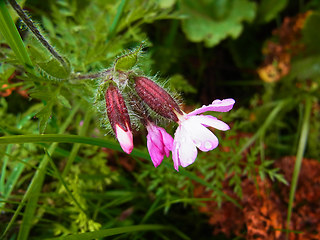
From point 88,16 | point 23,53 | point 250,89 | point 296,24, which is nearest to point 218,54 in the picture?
point 250,89

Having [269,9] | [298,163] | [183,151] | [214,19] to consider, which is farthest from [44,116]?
[269,9]

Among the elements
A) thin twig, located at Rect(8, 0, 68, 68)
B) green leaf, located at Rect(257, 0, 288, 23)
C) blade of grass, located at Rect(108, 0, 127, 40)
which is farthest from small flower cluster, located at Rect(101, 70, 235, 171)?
green leaf, located at Rect(257, 0, 288, 23)

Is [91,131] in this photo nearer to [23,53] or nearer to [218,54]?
[23,53]

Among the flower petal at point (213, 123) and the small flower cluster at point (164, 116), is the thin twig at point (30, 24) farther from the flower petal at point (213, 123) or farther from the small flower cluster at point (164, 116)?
the flower petal at point (213, 123)

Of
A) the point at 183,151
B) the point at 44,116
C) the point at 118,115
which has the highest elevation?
the point at 44,116

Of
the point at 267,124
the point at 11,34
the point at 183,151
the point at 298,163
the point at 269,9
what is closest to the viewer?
the point at 183,151

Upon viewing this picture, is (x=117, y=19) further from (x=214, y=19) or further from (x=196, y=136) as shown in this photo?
(x=214, y=19)

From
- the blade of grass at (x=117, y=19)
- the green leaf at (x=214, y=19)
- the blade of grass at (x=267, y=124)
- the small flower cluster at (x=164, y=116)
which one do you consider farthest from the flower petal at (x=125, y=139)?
the green leaf at (x=214, y=19)
